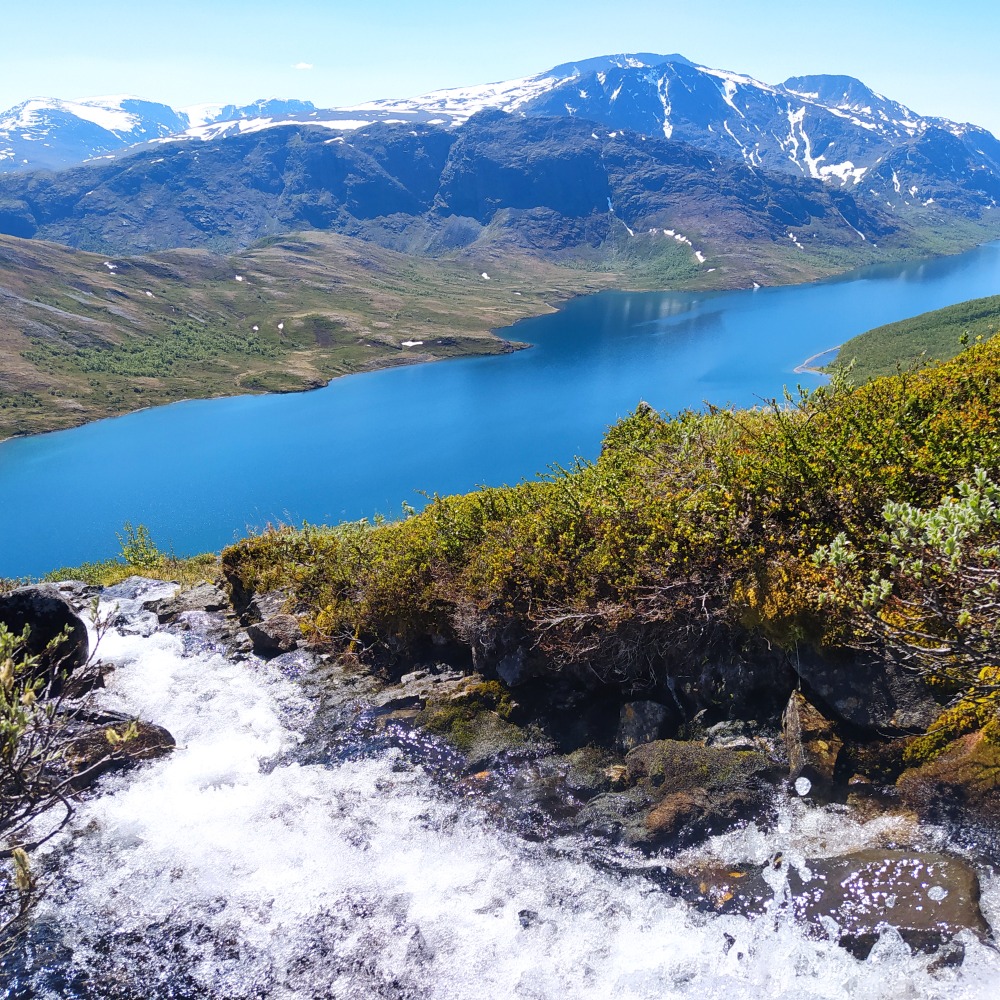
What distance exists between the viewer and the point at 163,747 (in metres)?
15.7

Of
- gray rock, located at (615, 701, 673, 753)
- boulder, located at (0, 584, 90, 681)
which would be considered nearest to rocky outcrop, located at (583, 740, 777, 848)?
gray rock, located at (615, 701, 673, 753)

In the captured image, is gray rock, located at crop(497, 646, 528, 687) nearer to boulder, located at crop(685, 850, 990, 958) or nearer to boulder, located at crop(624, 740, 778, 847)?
boulder, located at crop(624, 740, 778, 847)

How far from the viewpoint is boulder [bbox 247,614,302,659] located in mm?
20125

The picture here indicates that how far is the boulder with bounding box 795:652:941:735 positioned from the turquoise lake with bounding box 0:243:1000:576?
38.4m

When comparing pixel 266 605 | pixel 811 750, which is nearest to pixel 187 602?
pixel 266 605

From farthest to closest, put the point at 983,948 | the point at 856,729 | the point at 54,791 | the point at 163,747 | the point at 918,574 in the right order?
the point at 163,747
the point at 856,729
the point at 983,948
the point at 54,791
the point at 918,574

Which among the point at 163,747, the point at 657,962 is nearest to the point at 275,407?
the point at 163,747

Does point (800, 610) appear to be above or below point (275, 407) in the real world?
above

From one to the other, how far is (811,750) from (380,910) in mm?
8002

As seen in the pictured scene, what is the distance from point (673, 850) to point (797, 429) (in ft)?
28.8

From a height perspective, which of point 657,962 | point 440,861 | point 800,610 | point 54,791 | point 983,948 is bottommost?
point 440,861

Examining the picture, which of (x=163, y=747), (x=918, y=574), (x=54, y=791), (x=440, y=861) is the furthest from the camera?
(x=163, y=747)

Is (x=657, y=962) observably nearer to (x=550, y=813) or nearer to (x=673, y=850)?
(x=673, y=850)

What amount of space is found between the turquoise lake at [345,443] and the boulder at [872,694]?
38404 mm
